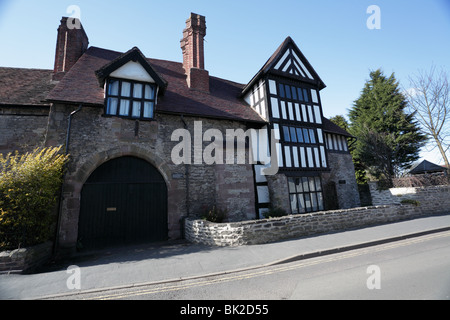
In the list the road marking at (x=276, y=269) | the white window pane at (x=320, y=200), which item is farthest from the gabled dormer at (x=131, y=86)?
the white window pane at (x=320, y=200)

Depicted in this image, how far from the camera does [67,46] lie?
11008mm

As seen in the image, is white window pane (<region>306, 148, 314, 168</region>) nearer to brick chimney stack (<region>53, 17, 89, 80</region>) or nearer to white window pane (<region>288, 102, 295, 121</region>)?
white window pane (<region>288, 102, 295, 121</region>)

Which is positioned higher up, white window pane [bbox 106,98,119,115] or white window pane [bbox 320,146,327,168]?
white window pane [bbox 106,98,119,115]

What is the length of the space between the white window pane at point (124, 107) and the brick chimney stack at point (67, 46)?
4.69 metres

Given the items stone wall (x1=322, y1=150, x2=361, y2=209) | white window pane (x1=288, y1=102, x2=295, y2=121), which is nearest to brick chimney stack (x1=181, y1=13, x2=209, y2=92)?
white window pane (x1=288, y1=102, x2=295, y2=121)

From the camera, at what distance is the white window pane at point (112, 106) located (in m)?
8.86

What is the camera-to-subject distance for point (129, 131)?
9000 mm

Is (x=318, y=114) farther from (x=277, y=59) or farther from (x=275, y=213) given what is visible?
(x=275, y=213)

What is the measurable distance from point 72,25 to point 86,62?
2.47 meters

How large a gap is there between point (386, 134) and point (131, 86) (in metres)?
21.9

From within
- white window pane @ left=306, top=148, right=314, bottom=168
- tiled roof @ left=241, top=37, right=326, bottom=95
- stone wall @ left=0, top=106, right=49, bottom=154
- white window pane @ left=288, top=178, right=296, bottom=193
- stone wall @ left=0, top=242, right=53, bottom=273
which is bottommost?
stone wall @ left=0, top=242, right=53, bottom=273

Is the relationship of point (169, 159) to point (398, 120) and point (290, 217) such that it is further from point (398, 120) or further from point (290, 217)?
point (398, 120)

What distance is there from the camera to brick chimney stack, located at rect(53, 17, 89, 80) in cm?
1083

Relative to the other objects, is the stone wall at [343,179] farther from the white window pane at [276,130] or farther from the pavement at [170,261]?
the pavement at [170,261]
